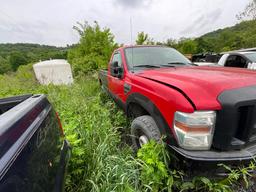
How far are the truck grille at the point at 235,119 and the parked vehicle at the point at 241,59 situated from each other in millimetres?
4104

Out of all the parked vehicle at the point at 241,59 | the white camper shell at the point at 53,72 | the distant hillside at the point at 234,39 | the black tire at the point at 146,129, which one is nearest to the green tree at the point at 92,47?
the white camper shell at the point at 53,72

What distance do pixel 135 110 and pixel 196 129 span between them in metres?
1.27

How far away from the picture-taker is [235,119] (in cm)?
142

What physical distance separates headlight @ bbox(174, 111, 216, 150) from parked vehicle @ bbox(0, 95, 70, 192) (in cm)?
108

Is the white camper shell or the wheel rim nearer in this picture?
the wheel rim

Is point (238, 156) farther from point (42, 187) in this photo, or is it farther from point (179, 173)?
point (42, 187)

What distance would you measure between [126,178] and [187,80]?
4.09 ft

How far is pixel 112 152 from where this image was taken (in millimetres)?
2363

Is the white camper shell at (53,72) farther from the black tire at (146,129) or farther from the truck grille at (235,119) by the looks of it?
the truck grille at (235,119)

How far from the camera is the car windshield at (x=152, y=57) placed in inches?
119

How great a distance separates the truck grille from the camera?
1406 millimetres

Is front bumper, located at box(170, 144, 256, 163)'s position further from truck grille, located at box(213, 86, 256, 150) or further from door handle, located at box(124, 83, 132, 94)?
door handle, located at box(124, 83, 132, 94)

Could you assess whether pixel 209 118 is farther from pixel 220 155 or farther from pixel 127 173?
pixel 127 173

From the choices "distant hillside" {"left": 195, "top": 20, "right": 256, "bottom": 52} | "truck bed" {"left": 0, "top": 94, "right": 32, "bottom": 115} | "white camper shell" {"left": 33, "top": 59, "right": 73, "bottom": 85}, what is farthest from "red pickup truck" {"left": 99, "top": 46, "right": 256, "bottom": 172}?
"distant hillside" {"left": 195, "top": 20, "right": 256, "bottom": 52}
